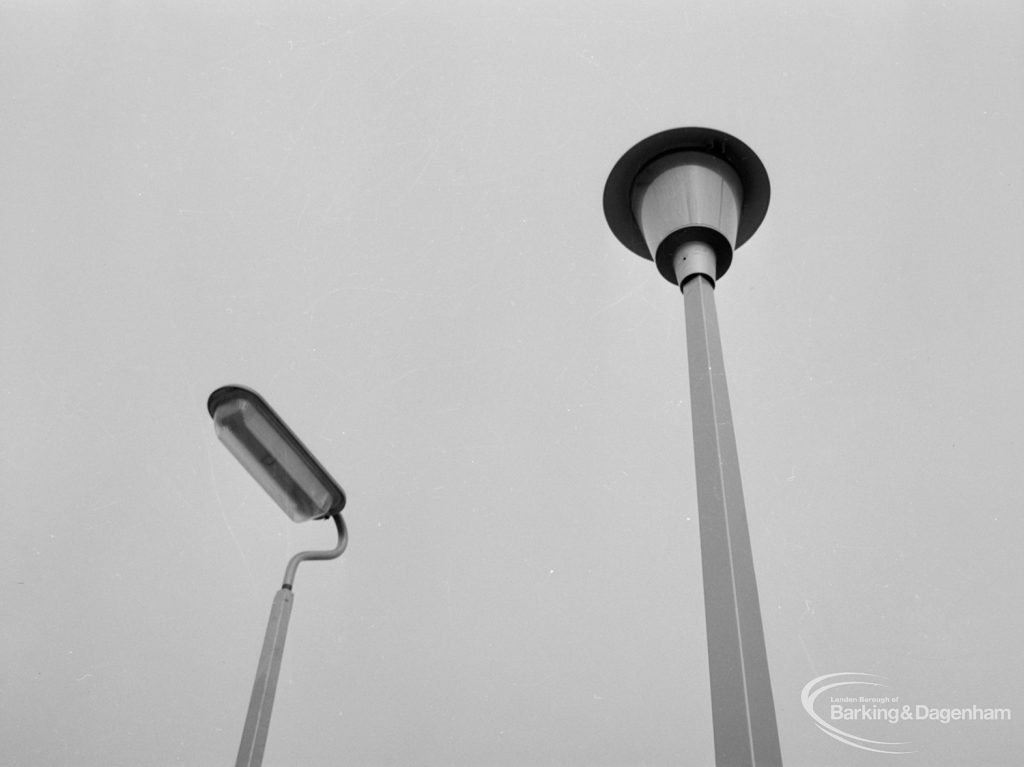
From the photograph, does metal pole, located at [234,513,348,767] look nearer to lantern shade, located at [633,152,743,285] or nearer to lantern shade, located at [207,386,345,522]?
lantern shade, located at [207,386,345,522]

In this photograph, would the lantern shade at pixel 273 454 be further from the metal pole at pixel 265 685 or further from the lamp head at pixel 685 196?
the lamp head at pixel 685 196

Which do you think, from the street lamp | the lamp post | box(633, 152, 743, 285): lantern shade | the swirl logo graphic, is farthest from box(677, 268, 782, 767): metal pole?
the swirl logo graphic

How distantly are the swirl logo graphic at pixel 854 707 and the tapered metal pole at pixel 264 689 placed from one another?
99.3 inches

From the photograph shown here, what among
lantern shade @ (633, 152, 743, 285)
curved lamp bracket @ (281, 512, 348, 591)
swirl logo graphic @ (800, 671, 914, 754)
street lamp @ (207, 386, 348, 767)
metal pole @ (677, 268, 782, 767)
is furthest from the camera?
swirl logo graphic @ (800, 671, 914, 754)

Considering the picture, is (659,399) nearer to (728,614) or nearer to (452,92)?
(452,92)

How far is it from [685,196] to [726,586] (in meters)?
0.88

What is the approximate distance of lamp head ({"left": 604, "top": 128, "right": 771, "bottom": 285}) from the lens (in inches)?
68.7

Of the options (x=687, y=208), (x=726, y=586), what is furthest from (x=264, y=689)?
(x=687, y=208)

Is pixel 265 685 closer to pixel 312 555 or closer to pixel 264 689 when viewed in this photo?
pixel 264 689

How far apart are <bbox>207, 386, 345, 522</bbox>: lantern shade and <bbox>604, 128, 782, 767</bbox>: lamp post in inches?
37.6

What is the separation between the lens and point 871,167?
3.46m

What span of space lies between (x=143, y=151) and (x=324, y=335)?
1.04m

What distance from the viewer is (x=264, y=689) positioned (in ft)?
6.19

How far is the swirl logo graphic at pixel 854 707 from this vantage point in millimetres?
3693
